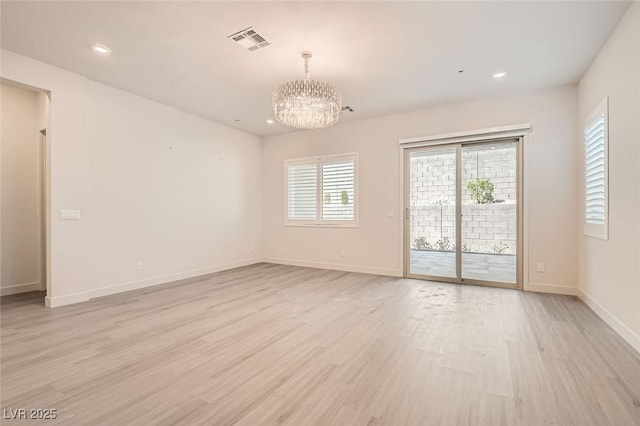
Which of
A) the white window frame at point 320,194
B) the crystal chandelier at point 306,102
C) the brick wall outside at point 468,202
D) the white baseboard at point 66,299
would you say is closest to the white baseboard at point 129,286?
the white baseboard at point 66,299

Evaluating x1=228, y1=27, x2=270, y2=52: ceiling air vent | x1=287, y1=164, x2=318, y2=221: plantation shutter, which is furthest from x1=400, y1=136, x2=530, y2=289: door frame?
x1=228, y1=27, x2=270, y2=52: ceiling air vent

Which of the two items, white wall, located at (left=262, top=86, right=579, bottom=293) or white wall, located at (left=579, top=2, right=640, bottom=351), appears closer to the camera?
white wall, located at (left=579, top=2, right=640, bottom=351)

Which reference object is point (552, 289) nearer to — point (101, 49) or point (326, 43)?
point (326, 43)

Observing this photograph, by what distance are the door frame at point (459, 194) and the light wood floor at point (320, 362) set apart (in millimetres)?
722

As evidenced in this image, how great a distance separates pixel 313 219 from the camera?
6297mm

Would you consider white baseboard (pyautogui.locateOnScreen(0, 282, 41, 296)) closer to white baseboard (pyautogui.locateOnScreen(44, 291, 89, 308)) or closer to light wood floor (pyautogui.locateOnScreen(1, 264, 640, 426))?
light wood floor (pyautogui.locateOnScreen(1, 264, 640, 426))

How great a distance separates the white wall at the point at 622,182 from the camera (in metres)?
2.47

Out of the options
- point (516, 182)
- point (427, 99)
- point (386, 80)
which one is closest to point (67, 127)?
point (386, 80)

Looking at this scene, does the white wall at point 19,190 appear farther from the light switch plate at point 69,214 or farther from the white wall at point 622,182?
the white wall at point 622,182

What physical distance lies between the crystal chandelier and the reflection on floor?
312 centimetres

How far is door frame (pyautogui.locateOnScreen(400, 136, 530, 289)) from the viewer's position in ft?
14.4

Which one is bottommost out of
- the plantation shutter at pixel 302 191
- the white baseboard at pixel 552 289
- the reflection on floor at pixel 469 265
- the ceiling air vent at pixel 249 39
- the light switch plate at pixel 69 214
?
the white baseboard at pixel 552 289

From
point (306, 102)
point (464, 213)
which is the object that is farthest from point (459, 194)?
point (306, 102)

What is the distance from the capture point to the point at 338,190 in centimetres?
599
